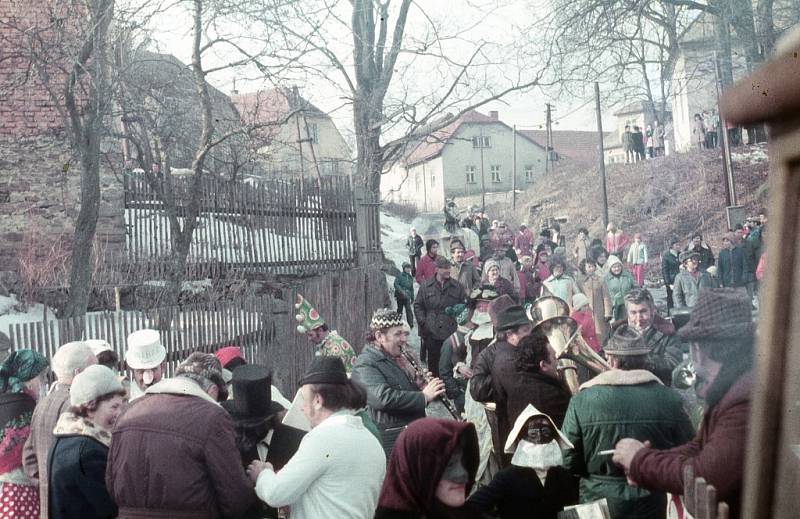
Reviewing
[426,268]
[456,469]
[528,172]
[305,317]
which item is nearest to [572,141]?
[528,172]

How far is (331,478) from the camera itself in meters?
3.62

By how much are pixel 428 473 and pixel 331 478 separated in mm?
498

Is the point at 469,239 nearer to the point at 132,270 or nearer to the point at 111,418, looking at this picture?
the point at 132,270

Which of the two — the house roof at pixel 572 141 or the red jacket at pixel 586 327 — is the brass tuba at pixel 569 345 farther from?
the house roof at pixel 572 141

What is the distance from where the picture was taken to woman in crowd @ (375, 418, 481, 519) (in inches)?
131

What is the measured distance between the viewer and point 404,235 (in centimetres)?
3189

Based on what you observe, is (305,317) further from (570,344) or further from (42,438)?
(42,438)

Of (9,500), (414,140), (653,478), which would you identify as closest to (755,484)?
(653,478)

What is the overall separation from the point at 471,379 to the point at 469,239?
635 inches

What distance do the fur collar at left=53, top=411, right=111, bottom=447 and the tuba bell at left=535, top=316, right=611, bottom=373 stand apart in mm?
2786

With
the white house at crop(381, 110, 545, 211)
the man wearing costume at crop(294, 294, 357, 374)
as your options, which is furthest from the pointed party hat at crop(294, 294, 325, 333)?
the white house at crop(381, 110, 545, 211)

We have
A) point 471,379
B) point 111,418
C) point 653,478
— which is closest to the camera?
point 653,478

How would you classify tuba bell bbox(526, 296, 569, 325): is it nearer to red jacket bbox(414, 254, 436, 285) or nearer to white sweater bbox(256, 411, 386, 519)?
white sweater bbox(256, 411, 386, 519)

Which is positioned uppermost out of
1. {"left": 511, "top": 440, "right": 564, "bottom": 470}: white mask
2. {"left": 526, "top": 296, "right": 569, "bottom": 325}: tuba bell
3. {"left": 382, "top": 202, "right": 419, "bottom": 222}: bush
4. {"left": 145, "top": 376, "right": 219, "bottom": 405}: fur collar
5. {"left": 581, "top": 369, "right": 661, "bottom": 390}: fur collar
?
{"left": 382, "top": 202, "right": 419, "bottom": 222}: bush
